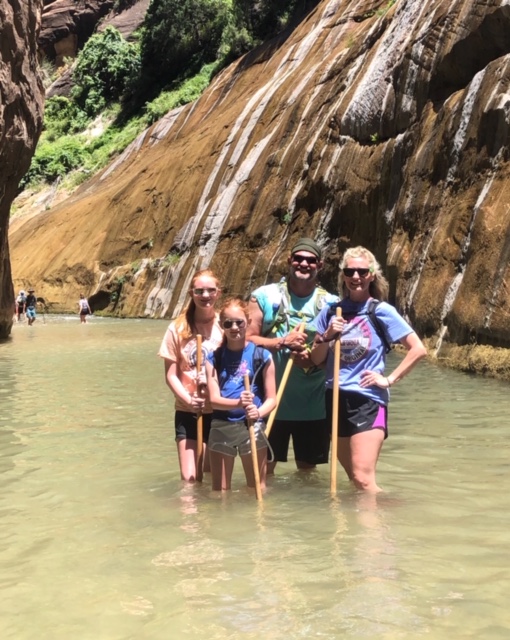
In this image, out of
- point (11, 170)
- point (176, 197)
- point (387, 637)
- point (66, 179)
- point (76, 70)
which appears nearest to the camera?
point (387, 637)

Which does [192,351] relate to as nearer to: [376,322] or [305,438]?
[305,438]

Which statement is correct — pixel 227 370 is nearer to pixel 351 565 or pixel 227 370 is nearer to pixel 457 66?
pixel 351 565

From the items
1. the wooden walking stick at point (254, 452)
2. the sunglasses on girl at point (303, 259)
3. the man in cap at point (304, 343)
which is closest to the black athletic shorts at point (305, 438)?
the man in cap at point (304, 343)

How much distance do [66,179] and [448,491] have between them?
160 feet

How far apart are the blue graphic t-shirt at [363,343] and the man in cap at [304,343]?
0.27 metres

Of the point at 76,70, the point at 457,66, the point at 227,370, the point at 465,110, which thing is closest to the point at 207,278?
the point at 227,370

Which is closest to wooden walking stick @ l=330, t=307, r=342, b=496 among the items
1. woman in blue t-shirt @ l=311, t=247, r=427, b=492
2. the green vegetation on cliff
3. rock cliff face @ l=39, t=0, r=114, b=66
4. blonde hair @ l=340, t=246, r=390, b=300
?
woman in blue t-shirt @ l=311, t=247, r=427, b=492

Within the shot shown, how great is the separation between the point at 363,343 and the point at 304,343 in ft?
1.32

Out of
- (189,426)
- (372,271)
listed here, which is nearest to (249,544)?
(189,426)

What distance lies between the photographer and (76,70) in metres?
60.2

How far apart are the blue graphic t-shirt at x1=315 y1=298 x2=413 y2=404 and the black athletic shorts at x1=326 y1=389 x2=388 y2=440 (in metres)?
0.04

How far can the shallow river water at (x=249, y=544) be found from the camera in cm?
327

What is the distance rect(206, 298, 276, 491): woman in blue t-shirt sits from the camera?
16.2ft

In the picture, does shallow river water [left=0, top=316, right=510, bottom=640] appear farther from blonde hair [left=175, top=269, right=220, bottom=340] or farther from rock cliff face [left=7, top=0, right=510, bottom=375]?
rock cliff face [left=7, top=0, right=510, bottom=375]
